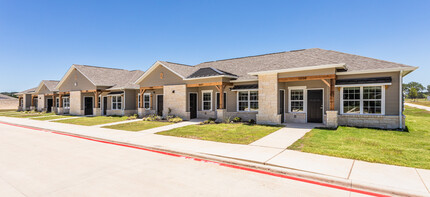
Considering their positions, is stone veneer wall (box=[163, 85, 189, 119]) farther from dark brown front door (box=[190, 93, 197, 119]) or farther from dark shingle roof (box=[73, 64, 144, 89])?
dark shingle roof (box=[73, 64, 144, 89])

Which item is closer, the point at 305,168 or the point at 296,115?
the point at 305,168

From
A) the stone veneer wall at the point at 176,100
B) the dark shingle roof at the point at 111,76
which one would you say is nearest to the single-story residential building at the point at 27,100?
the dark shingle roof at the point at 111,76

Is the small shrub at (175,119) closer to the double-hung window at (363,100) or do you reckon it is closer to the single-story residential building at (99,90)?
the single-story residential building at (99,90)

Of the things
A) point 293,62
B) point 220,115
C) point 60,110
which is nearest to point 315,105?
point 293,62

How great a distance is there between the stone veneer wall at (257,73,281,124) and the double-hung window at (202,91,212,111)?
5323mm

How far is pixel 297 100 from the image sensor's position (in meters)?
15.4

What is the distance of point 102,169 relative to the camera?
627cm

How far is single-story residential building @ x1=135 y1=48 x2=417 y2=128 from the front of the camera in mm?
12438

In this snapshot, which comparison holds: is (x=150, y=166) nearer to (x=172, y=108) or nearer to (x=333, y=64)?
(x=333, y=64)

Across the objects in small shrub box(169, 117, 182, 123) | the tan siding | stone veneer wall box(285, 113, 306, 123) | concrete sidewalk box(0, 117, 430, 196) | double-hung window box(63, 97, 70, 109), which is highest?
the tan siding

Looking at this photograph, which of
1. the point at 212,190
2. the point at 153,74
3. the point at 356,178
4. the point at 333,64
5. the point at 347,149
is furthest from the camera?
the point at 153,74

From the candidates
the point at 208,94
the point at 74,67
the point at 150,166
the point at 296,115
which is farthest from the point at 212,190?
the point at 74,67

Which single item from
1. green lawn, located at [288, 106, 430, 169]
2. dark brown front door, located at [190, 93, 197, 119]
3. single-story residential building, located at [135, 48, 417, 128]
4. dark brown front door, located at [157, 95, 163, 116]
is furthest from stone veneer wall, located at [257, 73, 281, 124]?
dark brown front door, located at [157, 95, 163, 116]

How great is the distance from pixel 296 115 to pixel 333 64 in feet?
14.4
